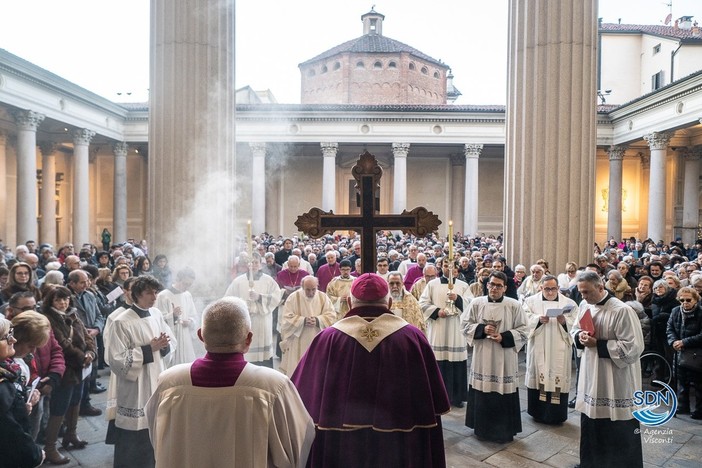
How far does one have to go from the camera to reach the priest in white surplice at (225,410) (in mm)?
2225

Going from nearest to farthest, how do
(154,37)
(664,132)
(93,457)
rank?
(93,457) < (154,37) < (664,132)

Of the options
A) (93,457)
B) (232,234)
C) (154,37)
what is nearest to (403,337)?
(93,457)

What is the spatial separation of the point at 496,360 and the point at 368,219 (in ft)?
7.87

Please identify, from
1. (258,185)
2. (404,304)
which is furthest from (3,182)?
(404,304)

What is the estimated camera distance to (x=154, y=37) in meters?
8.15

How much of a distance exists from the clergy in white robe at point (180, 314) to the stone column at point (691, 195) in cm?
2360

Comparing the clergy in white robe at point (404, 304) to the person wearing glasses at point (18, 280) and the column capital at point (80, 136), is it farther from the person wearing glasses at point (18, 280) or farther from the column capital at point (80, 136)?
the column capital at point (80, 136)

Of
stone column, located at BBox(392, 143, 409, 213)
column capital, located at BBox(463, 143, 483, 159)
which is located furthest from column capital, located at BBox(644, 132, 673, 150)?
stone column, located at BBox(392, 143, 409, 213)

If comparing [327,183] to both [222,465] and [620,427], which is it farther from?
[222,465]

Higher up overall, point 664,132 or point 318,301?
point 664,132

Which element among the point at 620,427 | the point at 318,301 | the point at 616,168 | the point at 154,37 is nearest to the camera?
the point at 620,427

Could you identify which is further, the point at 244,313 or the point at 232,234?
the point at 232,234

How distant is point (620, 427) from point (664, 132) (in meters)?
19.4

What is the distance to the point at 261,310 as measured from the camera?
22.7ft
